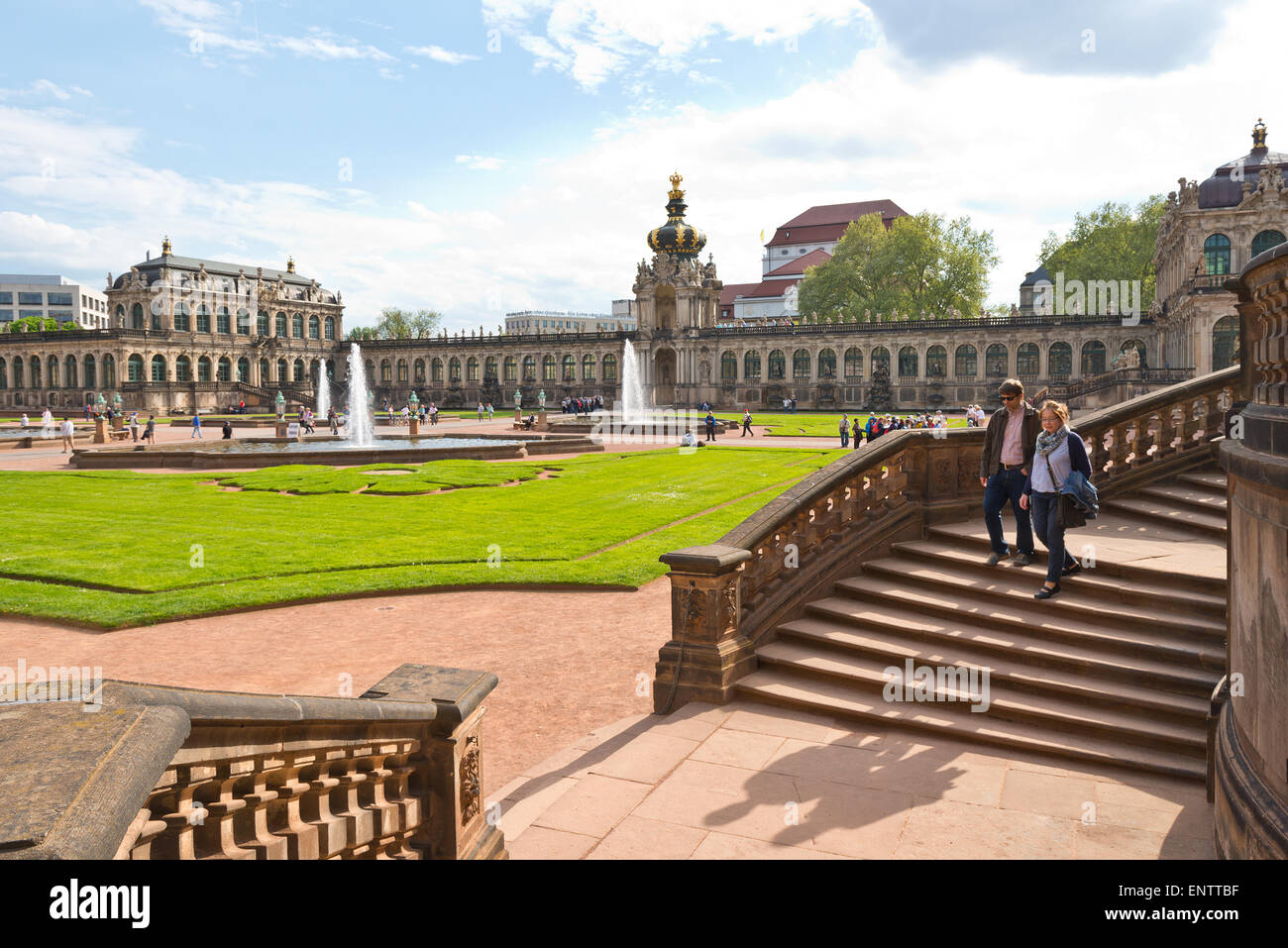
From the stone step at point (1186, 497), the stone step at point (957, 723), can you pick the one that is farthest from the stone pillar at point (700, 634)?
the stone step at point (1186, 497)

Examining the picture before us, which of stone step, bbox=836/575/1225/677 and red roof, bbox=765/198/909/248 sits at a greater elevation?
red roof, bbox=765/198/909/248

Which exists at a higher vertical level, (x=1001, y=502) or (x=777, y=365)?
(x=777, y=365)

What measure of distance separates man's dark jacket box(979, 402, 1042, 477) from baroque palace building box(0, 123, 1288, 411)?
4843 centimetres

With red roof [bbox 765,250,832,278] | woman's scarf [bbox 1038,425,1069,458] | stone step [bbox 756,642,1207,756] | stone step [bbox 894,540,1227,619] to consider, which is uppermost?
red roof [bbox 765,250,832,278]

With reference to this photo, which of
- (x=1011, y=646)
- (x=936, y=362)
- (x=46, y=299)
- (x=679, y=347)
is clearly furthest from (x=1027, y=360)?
(x=46, y=299)

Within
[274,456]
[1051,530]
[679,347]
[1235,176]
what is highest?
[1235,176]

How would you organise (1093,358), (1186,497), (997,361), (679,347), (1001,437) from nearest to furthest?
(1001,437) < (1186,497) < (1093,358) < (997,361) < (679,347)

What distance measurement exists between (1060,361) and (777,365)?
1022 inches

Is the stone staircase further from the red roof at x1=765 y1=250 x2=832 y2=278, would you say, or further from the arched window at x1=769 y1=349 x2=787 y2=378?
the red roof at x1=765 y1=250 x2=832 y2=278

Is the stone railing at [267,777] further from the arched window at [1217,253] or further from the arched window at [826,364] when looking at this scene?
the arched window at [826,364]

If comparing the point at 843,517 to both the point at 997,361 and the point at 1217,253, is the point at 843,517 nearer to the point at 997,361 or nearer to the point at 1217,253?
the point at 1217,253

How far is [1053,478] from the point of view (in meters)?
9.41

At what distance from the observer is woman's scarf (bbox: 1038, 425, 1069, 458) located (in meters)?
9.34

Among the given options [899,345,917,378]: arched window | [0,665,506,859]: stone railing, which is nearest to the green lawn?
[0,665,506,859]: stone railing
